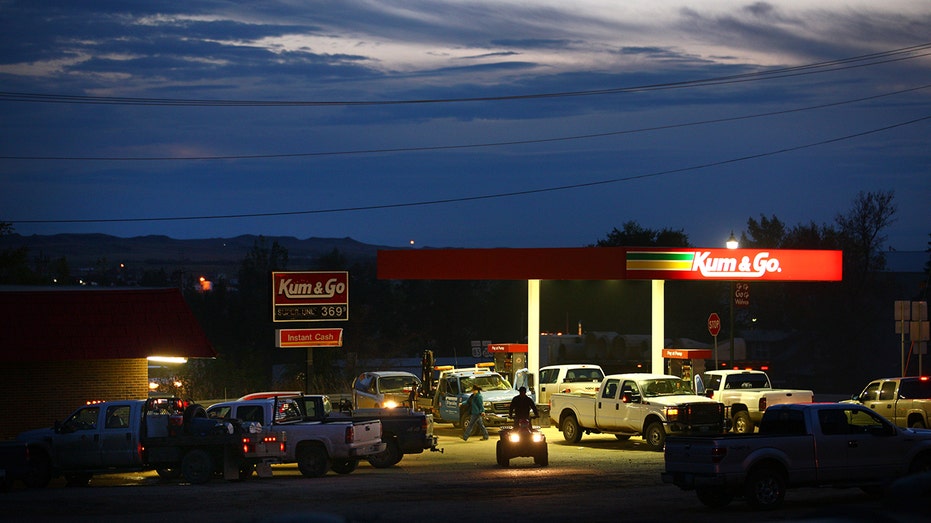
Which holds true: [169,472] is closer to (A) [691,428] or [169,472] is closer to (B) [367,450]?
(B) [367,450]

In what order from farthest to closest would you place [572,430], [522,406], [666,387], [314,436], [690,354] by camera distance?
[690,354] < [572,430] < [666,387] < [522,406] < [314,436]

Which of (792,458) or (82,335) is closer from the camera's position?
(792,458)

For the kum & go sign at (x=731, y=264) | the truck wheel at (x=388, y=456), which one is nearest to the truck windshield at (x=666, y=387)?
the kum & go sign at (x=731, y=264)

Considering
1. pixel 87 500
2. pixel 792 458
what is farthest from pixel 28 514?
→ pixel 792 458

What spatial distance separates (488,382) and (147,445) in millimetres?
13599

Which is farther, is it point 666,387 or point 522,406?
point 666,387

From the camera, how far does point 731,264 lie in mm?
36125

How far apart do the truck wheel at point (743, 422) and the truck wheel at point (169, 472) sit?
14.6 metres

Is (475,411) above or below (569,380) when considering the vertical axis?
below

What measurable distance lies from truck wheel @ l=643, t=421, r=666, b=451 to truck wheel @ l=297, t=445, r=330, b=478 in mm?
8609

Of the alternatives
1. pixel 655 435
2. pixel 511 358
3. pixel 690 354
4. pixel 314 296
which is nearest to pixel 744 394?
pixel 690 354

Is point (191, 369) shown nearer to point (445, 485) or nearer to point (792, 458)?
point (445, 485)

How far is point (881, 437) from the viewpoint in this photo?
18328mm

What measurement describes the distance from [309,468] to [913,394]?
15.7 metres
